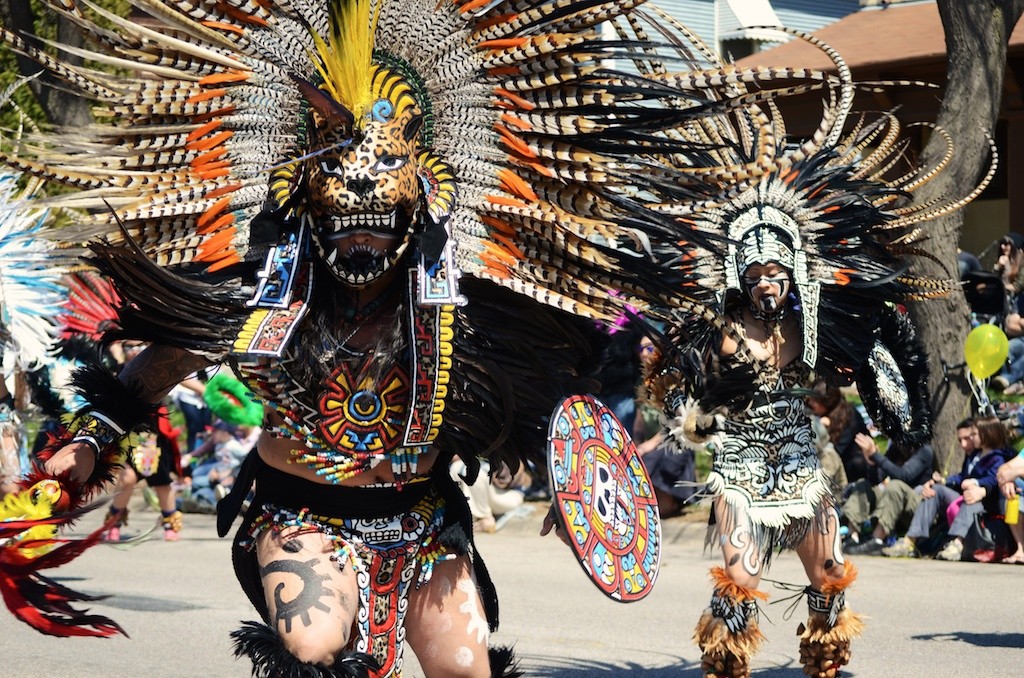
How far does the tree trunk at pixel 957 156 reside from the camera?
11273 mm

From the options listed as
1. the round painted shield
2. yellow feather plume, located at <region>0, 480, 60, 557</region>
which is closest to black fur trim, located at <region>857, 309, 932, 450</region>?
the round painted shield

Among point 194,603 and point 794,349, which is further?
point 194,603

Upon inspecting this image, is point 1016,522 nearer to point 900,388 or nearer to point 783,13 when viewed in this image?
point 900,388

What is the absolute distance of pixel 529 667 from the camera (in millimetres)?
7023

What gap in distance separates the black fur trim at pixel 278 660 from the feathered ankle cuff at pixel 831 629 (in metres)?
2.80

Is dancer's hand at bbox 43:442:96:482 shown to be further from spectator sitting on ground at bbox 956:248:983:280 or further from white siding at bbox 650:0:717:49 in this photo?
white siding at bbox 650:0:717:49

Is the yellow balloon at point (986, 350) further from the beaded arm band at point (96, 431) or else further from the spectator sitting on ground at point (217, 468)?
the beaded arm band at point (96, 431)

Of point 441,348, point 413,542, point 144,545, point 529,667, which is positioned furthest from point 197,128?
point 144,545

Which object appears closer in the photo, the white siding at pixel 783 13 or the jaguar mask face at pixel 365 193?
the jaguar mask face at pixel 365 193

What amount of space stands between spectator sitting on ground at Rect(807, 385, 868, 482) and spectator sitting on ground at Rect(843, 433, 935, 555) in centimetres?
8

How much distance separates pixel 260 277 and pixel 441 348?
0.54 m

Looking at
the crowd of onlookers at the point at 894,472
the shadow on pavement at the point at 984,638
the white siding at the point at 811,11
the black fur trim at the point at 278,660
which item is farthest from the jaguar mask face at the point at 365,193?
the white siding at the point at 811,11

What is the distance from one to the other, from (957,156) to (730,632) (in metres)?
6.52

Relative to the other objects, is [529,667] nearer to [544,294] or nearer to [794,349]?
[794,349]
